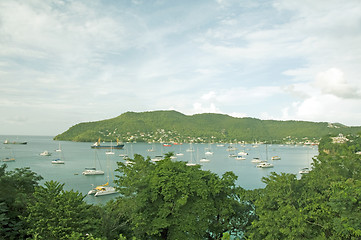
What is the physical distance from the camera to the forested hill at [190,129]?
539ft

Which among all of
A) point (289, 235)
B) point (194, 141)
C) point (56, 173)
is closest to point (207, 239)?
point (289, 235)

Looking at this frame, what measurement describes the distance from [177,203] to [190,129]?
169 metres

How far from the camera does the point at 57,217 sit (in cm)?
894

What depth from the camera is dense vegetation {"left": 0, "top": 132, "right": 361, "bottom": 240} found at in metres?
9.04

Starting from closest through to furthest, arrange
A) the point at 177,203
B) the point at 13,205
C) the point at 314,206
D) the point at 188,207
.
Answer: the point at 13,205, the point at 314,206, the point at 177,203, the point at 188,207

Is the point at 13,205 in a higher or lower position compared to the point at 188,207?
higher

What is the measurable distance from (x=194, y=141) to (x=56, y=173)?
116m

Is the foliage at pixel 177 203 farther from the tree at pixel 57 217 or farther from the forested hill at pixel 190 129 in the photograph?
the forested hill at pixel 190 129

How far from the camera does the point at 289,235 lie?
9.64 m

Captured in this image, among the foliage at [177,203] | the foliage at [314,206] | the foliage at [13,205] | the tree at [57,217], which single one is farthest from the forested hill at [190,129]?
the tree at [57,217]

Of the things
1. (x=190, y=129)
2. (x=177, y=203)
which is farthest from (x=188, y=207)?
(x=190, y=129)

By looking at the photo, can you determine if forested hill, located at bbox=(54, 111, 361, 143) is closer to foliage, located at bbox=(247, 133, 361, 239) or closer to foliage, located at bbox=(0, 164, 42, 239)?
foliage, located at bbox=(0, 164, 42, 239)

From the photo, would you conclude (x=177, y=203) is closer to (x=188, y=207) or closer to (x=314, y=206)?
(x=188, y=207)

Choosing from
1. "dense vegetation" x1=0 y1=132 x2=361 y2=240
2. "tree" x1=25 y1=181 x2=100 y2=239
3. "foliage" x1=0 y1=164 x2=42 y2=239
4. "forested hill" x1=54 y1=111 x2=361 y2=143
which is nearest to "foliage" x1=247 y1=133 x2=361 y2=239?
"dense vegetation" x1=0 y1=132 x2=361 y2=240
